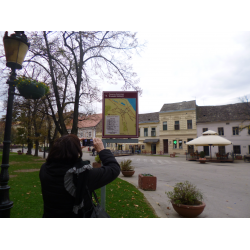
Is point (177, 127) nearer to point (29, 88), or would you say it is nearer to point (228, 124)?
point (228, 124)

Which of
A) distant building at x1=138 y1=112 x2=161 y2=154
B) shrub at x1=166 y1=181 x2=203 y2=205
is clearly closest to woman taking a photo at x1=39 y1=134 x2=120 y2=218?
shrub at x1=166 y1=181 x2=203 y2=205

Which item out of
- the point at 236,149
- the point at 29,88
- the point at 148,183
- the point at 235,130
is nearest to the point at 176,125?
the point at 235,130

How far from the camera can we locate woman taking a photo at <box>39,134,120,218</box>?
163 cm

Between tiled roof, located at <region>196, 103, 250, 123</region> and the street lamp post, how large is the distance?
1227 inches

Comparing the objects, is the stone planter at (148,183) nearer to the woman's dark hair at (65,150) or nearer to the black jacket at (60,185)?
the black jacket at (60,185)

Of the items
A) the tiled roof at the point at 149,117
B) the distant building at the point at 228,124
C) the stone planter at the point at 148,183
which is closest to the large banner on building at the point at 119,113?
the stone planter at the point at 148,183

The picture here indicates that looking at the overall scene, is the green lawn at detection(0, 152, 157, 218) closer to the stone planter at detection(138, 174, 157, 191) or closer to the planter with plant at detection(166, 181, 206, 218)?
the planter with plant at detection(166, 181, 206, 218)

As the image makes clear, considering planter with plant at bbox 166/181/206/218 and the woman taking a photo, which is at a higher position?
the woman taking a photo

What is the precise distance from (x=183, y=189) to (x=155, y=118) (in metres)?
36.6

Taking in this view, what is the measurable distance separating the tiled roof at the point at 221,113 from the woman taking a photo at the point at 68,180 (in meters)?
31.7

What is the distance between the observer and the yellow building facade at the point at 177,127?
109 feet

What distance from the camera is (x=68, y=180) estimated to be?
1632 millimetres
